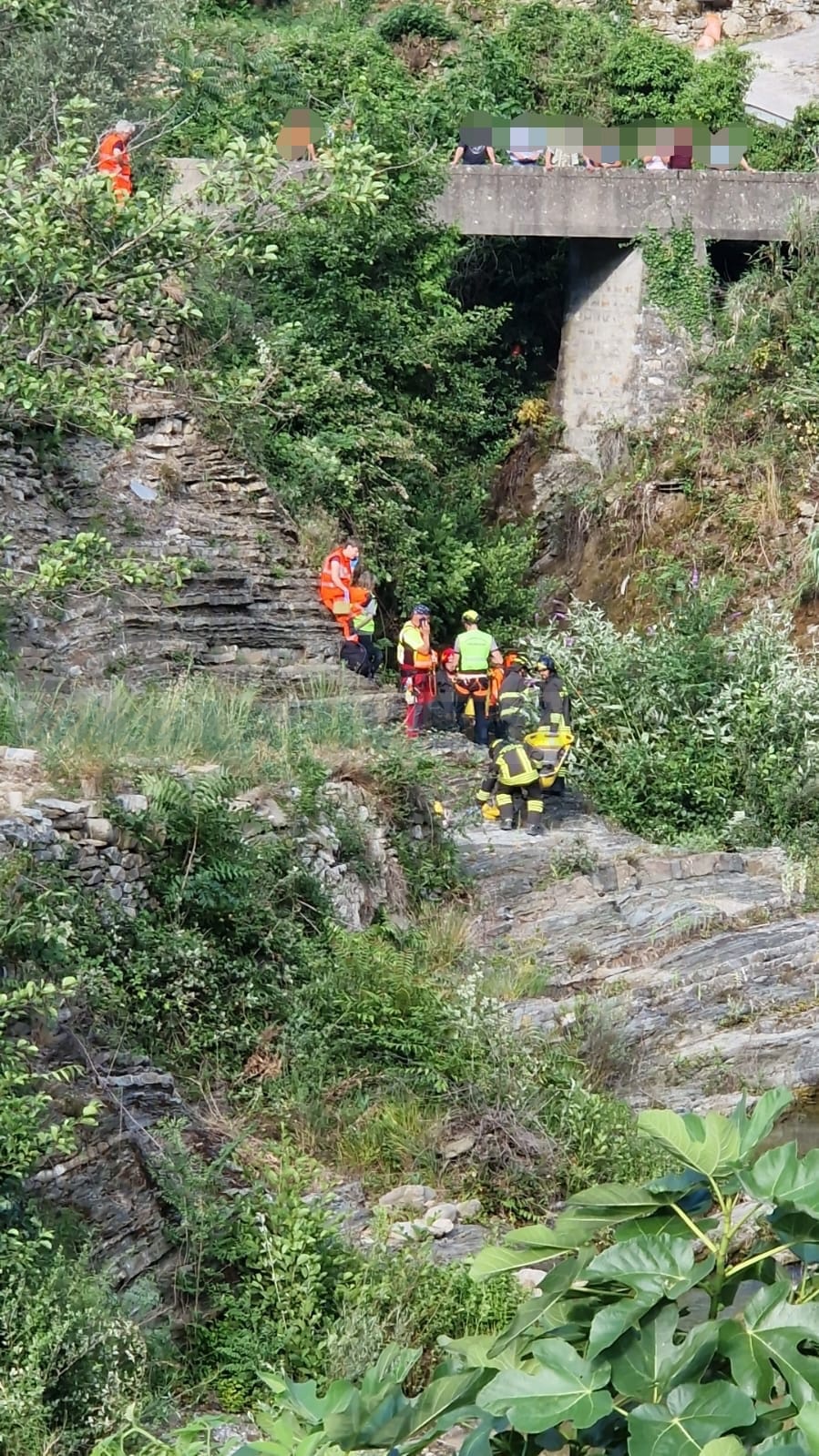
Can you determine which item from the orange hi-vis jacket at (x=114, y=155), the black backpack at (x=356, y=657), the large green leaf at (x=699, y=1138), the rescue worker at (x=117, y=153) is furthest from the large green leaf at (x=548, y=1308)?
the black backpack at (x=356, y=657)

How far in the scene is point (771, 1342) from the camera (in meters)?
2.77

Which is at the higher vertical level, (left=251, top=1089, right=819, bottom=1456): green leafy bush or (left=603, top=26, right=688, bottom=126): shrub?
(left=603, top=26, right=688, bottom=126): shrub

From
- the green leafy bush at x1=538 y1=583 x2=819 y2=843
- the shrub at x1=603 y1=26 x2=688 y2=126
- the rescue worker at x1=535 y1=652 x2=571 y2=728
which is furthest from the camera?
the shrub at x1=603 y1=26 x2=688 y2=126

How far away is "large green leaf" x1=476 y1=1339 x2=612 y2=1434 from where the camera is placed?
273cm

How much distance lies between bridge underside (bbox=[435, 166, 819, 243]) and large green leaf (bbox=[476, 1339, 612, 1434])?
910 inches

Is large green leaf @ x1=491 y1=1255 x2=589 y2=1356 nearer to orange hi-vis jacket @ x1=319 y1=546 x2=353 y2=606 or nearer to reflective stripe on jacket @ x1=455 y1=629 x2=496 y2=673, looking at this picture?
reflective stripe on jacket @ x1=455 y1=629 x2=496 y2=673

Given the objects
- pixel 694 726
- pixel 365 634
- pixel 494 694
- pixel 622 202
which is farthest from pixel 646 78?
pixel 694 726

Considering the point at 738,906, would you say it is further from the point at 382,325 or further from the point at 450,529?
the point at 382,325

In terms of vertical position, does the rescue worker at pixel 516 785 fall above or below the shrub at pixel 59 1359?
above

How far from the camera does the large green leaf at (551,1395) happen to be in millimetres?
2729

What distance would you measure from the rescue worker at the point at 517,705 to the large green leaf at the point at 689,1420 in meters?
14.8

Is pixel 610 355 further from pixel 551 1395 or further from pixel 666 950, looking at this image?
pixel 551 1395

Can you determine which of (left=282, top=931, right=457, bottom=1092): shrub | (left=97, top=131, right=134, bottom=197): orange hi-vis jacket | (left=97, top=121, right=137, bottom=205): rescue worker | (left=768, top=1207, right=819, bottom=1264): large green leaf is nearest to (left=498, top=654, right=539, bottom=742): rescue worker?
(left=282, top=931, right=457, bottom=1092): shrub

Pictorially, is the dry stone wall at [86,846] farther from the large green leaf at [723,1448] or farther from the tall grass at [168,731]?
the large green leaf at [723,1448]
